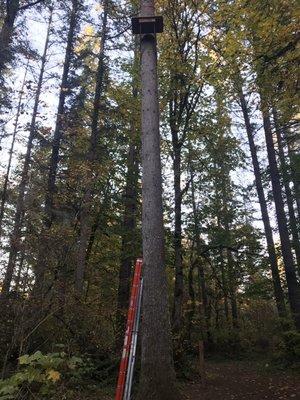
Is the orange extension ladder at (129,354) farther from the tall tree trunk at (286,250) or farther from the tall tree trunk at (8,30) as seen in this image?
the tall tree trunk at (8,30)

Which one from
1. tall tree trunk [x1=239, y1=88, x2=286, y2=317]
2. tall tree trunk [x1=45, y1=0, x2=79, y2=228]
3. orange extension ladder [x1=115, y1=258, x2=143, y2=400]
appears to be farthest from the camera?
tall tree trunk [x1=45, y1=0, x2=79, y2=228]

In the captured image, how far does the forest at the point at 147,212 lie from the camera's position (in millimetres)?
6762

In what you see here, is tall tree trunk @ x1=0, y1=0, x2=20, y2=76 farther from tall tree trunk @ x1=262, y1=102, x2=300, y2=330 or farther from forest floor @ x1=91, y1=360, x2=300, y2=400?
forest floor @ x1=91, y1=360, x2=300, y2=400

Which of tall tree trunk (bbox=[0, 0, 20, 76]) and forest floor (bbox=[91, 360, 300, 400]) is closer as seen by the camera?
forest floor (bbox=[91, 360, 300, 400])

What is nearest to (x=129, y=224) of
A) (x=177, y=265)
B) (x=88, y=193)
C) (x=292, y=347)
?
(x=88, y=193)

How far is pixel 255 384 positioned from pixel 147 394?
17.5 feet

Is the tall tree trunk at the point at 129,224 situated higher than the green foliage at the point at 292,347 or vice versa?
the tall tree trunk at the point at 129,224

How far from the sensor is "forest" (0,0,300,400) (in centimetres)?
676

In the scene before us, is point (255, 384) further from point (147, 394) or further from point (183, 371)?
point (147, 394)

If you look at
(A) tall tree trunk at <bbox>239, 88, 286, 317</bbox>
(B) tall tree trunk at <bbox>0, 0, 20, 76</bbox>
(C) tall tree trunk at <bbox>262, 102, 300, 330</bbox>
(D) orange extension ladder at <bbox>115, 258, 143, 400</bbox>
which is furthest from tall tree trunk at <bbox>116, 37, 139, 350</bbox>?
(D) orange extension ladder at <bbox>115, 258, 143, 400</bbox>

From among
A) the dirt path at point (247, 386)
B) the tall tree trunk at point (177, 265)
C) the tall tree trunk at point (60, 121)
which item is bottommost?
the dirt path at point (247, 386)

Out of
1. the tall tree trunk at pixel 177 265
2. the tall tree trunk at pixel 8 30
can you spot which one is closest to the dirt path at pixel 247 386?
the tall tree trunk at pixel 177 265

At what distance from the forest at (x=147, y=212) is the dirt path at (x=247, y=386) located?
6cm

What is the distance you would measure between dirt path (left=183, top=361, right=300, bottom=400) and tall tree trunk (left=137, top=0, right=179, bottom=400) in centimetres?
308
